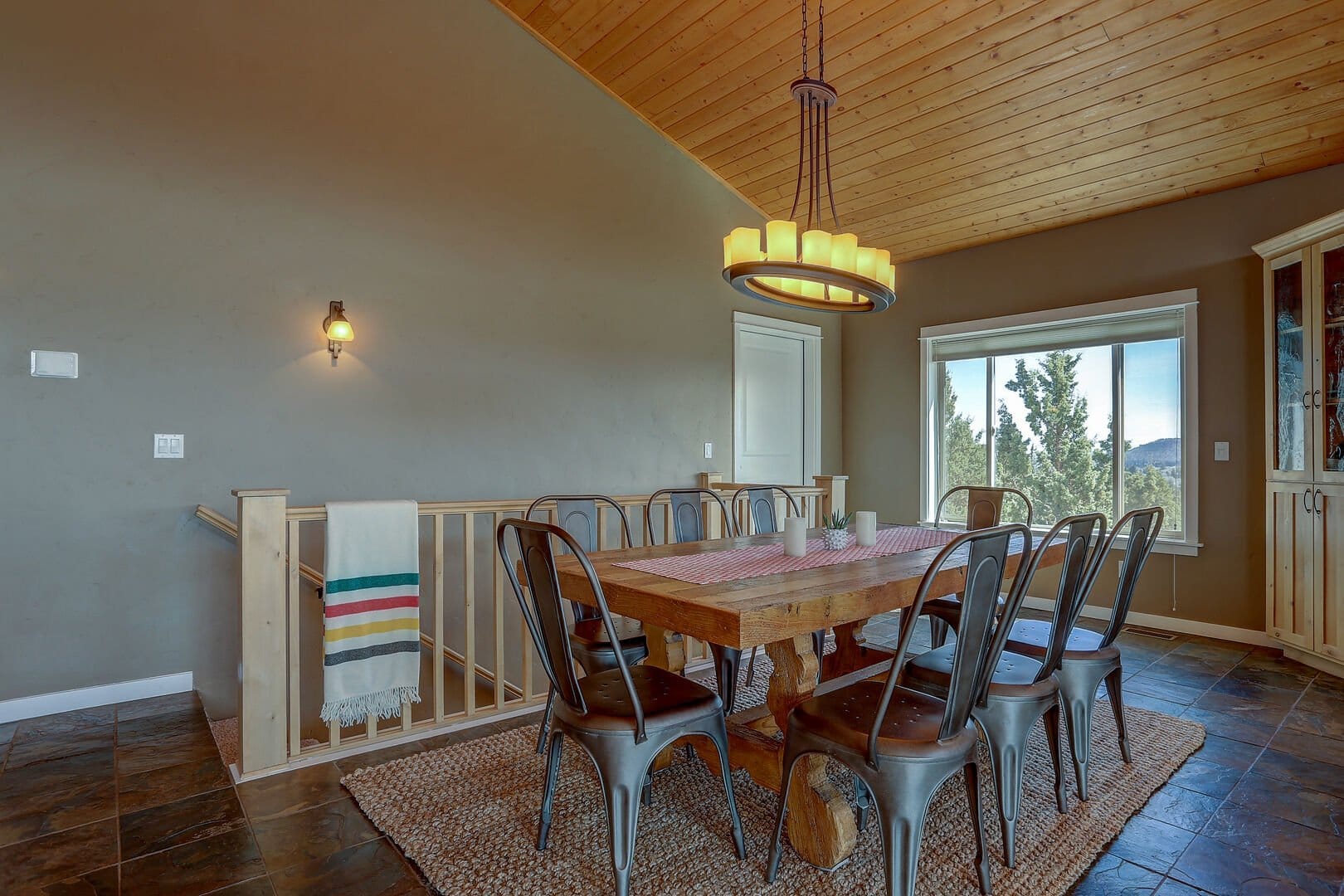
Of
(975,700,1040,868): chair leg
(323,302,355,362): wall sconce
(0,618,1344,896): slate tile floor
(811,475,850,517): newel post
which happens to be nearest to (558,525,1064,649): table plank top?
(975,700,1040,868): chair leg

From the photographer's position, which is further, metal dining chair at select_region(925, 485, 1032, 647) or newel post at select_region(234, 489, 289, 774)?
metal dining chair at select_region(925, 485, 1032, 647)

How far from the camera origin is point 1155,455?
4312mm

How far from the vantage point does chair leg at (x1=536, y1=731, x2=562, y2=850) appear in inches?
70.7

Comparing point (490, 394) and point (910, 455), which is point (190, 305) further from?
point (910, 455)

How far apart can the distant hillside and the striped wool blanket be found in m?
4.32

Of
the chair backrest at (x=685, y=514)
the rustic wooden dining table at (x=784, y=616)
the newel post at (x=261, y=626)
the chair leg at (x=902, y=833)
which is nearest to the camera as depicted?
the chair leg at (x=902, y=833)

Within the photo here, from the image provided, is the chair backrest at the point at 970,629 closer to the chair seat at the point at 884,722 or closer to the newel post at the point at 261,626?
the chair seat at the point at 884,722

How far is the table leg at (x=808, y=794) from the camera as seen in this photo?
1.77 meters

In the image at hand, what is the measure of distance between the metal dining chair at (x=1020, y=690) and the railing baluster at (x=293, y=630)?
2.05 metres

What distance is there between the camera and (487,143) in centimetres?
404

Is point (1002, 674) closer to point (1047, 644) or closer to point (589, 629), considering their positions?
point (1047, 644)

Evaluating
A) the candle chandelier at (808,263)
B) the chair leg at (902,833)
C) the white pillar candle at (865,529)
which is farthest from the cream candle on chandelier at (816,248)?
the chair leg at (902,833)

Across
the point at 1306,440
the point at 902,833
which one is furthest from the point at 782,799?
the point at 1306,440

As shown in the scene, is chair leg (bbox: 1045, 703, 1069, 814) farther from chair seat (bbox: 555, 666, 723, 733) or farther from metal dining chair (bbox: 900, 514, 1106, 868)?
chair seat (bbox: 555, 666, 723, 733)
